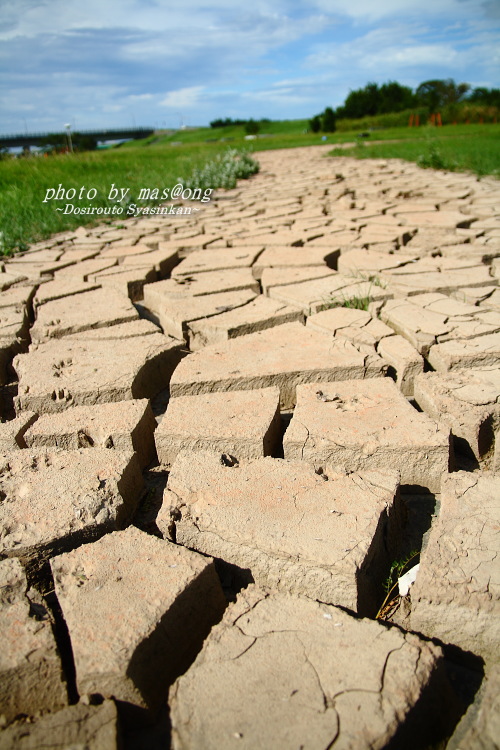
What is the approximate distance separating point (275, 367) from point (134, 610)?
1133mm

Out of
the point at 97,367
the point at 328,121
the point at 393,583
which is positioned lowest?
the point at 393,583

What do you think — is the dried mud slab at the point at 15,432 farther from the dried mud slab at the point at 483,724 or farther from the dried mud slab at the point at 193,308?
the dried mud slab at the point at 483,724

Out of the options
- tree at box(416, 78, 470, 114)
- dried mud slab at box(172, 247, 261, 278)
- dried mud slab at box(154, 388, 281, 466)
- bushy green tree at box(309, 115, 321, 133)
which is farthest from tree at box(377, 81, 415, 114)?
dried mud slab at box(154, 388, 281, 466)

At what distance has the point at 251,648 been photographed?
1.00 metres

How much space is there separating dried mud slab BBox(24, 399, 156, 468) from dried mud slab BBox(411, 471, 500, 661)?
35.7 inches

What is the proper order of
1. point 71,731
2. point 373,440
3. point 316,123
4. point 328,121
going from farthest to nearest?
point 316,123 → point 328,121 → point 373,440 → point 71,731

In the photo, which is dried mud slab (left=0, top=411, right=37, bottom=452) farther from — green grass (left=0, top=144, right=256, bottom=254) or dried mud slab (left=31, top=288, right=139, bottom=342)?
green grass (left=0, top=144, right=256, bottom=254)

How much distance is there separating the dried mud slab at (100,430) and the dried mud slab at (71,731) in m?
0.81

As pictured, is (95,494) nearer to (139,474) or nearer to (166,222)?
(139,474)

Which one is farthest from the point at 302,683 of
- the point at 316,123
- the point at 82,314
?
the point at 316,123

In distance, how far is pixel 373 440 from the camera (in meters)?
1.53

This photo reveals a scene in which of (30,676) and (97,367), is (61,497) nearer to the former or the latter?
(30,676)

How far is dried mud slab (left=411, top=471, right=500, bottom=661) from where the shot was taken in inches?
41.9

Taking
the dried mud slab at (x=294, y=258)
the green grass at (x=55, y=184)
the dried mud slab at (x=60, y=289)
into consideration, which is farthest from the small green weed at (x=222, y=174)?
the dried mud slab at (x=60, y=289)
